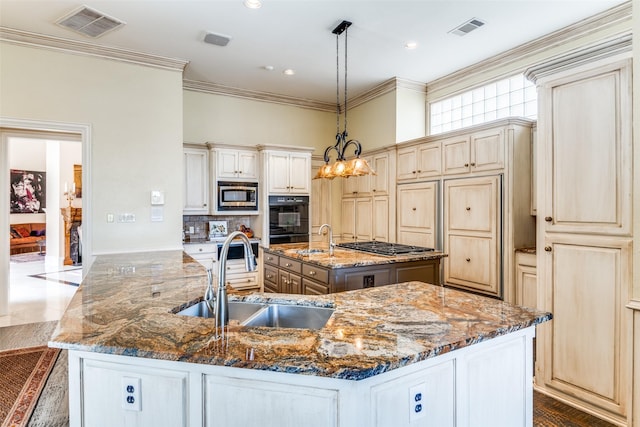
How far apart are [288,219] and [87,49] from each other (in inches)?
132

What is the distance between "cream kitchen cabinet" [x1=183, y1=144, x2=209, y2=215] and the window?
3.54 meters

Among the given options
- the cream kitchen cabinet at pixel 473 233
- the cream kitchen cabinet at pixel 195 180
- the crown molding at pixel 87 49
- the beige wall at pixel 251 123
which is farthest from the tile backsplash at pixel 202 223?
the cream kitchen cabinet at pixel 473 233

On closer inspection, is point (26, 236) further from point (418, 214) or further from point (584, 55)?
point (584, 55)

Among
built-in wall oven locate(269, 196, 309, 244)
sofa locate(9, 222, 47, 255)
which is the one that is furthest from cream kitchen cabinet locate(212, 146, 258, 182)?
sofa locate(9, 222, 47, 255)

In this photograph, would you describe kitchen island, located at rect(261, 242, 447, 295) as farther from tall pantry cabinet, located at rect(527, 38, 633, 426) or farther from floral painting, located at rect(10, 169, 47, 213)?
floral painting, located at rect(10, 169, 47, 213)

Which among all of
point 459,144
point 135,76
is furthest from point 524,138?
point 135,76

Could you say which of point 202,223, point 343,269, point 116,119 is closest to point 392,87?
point 343,269

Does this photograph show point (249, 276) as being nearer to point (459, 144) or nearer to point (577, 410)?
point (459, 144)

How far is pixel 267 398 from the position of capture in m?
1.11

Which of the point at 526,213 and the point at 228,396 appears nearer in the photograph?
the point at 228,396

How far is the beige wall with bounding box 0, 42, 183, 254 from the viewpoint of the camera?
379 centimetres

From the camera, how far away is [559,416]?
2277 mm

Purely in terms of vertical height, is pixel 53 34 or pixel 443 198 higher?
pixel 53 34

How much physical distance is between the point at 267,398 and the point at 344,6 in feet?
11.2
